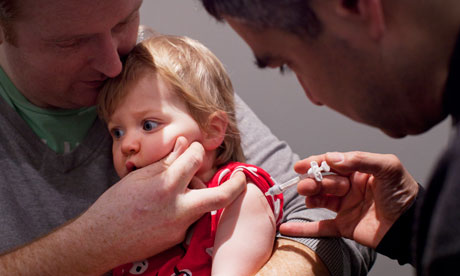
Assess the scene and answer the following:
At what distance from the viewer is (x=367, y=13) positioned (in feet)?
2.15

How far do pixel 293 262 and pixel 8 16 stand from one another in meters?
0.90

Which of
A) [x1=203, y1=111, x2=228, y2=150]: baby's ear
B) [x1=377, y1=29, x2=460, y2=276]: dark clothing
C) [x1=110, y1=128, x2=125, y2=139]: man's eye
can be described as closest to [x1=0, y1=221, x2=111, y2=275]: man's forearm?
[x1=110, y1=128, x2=125, y2=139]: man's eye

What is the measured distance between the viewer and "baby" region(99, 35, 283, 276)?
46.3 inches

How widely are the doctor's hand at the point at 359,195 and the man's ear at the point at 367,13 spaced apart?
53 cm

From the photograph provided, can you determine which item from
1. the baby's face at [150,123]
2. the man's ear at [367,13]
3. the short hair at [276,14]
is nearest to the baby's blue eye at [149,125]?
the baby's face at [150,123]

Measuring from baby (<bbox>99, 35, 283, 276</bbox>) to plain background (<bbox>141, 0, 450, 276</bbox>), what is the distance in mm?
867

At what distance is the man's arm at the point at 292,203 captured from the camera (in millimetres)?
1288

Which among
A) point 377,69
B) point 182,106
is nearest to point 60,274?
point 182,106

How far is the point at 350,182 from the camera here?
128 centimetres

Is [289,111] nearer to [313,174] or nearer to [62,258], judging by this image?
[313,174]

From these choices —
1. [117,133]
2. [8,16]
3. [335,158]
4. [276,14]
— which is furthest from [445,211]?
[8,16]

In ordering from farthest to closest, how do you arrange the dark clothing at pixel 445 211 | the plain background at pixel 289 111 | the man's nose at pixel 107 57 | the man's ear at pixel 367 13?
the plain background at pixel 289 111 → the man's nose at pixel 107 57 → the man's ear at pixel 367 13 → the dark clothing at pixel 445 211

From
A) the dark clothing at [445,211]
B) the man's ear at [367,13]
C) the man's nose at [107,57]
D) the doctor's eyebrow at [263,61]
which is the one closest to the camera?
the dark clothing at [445,211]

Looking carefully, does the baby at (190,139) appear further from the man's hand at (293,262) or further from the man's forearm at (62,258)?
the man's forearm at (62,258)
